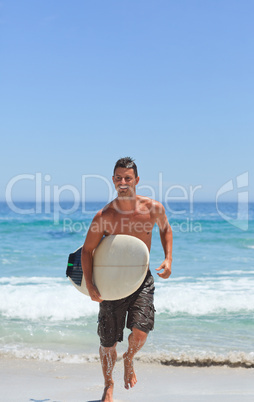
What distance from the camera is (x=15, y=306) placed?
816 centimetres

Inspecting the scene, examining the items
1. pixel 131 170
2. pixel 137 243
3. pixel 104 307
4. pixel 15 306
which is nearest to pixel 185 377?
pixel 104 307

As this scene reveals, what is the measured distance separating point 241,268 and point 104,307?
10.3 meters

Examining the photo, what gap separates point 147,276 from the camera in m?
3.81

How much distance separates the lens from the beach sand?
3.94 meters

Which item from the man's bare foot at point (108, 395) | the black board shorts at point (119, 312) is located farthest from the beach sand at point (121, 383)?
the black board shorts at point (119, 312)

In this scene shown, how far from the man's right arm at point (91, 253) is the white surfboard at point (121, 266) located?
Result: 5 cm

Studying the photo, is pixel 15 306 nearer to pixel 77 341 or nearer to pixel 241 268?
pixel 77 341

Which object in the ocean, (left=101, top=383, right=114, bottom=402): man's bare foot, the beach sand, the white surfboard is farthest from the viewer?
the ocean

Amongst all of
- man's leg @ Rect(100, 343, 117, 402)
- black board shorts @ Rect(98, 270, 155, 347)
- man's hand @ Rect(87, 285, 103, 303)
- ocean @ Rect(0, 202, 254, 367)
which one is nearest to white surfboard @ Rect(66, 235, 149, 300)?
man's hand @ Rect(87, 285, 103, 303)

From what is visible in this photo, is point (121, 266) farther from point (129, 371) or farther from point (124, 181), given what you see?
point (129, 371)

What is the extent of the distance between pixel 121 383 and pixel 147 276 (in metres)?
1.29

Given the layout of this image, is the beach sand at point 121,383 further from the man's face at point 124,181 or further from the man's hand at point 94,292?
Result: the man's face at point 124,181

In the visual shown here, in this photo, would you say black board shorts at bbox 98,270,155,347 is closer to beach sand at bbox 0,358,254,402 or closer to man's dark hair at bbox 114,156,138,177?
beach sand at bbox 0,358,254,402

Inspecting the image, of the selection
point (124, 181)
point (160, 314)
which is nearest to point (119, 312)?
point (124, 181)
